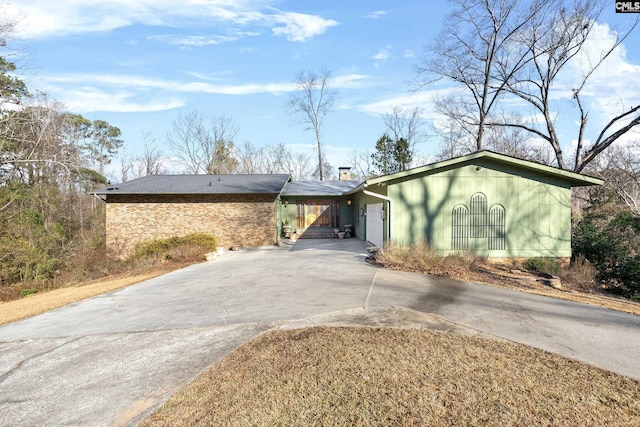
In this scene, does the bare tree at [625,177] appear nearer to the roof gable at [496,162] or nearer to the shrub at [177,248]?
the roof gable at [496,162]

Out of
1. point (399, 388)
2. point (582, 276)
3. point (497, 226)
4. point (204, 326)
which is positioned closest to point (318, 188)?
point (497, 226)

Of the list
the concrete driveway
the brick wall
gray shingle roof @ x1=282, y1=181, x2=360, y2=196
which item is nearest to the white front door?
the concrete driveway

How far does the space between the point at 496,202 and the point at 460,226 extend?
1.49 m

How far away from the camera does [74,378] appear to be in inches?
161

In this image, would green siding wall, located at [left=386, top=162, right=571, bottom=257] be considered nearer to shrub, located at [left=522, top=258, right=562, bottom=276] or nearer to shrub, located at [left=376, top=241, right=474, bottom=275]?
shrub, located at [left=522, top=258, right=562, bottom=276]

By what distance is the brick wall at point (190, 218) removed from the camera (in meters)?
17.5

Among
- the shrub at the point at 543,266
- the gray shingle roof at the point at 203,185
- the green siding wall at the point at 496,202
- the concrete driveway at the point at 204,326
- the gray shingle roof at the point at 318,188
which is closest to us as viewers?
the concrete driveway at the point at 204,326


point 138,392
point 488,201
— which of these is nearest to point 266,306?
point 138,392

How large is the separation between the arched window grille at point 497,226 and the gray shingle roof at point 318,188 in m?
9.22

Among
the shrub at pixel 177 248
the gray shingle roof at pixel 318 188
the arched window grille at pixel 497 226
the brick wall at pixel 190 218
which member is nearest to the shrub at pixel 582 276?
the arched window grille at pixel 497 226

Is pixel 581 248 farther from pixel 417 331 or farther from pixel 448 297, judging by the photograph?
pixel 417 331

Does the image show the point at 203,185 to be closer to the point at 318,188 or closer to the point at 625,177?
the point at 318,188

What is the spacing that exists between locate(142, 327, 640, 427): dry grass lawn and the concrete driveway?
1.59 feet

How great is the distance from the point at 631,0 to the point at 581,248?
7.97m
